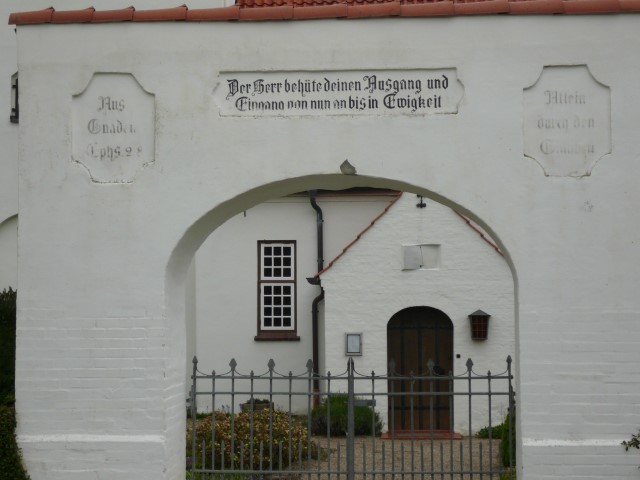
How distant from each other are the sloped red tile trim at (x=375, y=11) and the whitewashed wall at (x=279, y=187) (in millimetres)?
81

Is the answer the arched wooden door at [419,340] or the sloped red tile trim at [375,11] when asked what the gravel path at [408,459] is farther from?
the sloped red tile trim at [375,11]

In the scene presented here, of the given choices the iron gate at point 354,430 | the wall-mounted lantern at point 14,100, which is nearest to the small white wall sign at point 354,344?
the iron gate at point 354,430

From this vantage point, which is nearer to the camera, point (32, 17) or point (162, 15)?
point (162, 15)

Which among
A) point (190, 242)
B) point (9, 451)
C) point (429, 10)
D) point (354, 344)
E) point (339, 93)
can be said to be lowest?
point (9, 451)

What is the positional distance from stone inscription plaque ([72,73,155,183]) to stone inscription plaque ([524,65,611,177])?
3214 millimetres

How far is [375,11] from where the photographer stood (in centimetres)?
798

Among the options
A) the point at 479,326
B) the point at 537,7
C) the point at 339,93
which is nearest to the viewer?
the point at 537,7

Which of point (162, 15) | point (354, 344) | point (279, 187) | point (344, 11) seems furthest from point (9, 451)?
point (354, 344)

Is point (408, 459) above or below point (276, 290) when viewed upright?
below

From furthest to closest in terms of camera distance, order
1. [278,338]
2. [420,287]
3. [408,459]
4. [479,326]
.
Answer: [278,338] → [420,287] → [479,326] → [408,459]

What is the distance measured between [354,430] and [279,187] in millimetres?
6681

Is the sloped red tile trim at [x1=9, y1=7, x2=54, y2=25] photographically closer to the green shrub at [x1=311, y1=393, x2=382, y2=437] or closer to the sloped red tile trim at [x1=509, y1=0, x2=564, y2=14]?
the sloped red tile trim at [x1=509, y1=0, x2=564, y2=14]

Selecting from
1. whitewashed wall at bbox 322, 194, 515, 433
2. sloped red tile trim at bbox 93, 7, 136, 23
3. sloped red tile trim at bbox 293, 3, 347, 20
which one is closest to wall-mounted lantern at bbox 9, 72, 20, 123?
whitewashed wall at bbox 322, 194, 515, 433

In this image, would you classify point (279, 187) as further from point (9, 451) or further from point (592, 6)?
point (9, 451)
